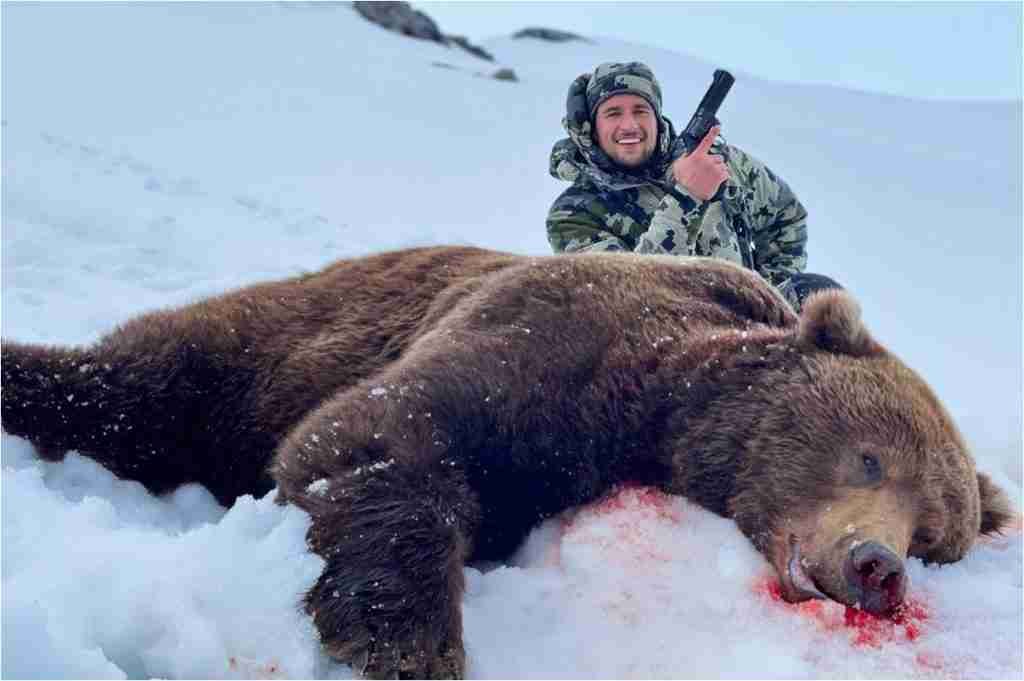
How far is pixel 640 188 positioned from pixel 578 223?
34cm

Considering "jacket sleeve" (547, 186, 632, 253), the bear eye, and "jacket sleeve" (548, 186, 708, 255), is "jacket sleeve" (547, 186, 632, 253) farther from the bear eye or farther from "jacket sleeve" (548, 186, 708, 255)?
the bear eye

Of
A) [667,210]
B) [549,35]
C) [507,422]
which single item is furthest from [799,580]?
[549,35]

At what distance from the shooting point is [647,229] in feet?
15.9

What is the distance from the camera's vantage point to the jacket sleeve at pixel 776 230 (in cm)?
521

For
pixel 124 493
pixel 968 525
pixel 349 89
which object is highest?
pixel 968 525

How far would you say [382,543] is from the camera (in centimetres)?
233

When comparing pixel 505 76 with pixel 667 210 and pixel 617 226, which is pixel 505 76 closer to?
pixel 617 226

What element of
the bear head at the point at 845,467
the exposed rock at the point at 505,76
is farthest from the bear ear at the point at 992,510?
the exposed rock at the point at 505,76

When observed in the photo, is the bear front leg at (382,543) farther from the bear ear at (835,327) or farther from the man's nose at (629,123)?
the man's nose at (629,123)

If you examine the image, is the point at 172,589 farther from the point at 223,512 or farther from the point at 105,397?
the point at 105,397

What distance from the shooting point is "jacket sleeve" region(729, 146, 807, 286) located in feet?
17.1

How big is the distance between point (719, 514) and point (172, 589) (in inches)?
55.2

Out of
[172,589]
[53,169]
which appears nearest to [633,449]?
[172,589]

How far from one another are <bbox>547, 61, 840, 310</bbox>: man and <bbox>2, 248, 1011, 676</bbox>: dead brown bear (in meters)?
1.38
